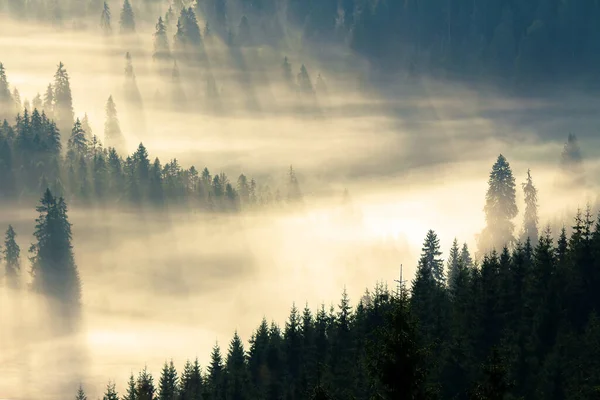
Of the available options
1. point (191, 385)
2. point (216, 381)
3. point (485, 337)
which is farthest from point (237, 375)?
point (485, 337)

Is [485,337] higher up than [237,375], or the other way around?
[237,375]

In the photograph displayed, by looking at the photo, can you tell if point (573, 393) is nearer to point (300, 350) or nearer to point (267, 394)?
point (267, 394)

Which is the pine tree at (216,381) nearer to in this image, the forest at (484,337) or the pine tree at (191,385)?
the forest at (484,337)

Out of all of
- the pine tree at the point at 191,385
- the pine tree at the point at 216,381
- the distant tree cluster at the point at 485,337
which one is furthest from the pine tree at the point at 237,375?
the pine tree at the point at 191,385

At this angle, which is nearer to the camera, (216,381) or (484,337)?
(484,337)

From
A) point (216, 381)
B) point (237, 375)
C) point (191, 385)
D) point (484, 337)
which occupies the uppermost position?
point (191, 385)

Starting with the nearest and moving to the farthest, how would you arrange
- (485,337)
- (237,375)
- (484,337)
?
(484,337), (485,337), (237,375)

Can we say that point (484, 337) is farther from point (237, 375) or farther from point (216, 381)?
point (216, 381)

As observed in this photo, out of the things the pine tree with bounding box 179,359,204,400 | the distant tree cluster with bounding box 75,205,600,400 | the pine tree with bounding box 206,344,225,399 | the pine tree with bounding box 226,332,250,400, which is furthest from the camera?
the pine tree with bounding box 179,359,204,400

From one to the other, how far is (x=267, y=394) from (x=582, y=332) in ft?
124

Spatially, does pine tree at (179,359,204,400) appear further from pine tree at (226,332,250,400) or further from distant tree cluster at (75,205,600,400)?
distant tree cluster at (75,205,600,400)

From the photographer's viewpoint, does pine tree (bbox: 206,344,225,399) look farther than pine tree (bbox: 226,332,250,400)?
Yes

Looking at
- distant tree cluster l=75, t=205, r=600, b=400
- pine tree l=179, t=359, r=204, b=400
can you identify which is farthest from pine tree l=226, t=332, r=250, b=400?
pine tree l=179, t=359, r=204, b=400

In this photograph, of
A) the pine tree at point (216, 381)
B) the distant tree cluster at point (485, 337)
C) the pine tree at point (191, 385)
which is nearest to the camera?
the distant tree cluster at point (485, 337)
